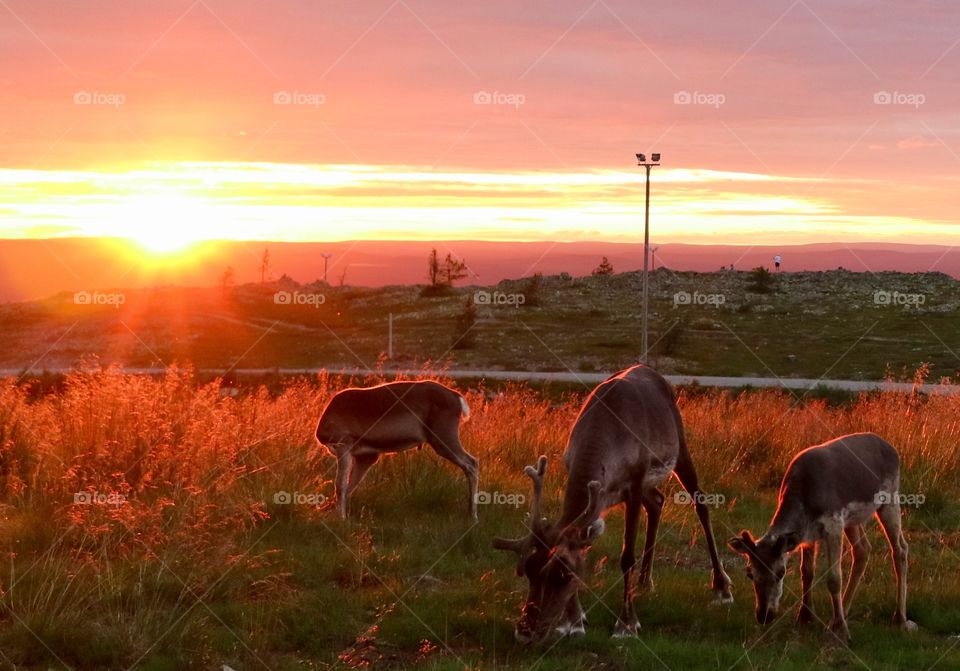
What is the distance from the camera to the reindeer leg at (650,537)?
10805 millimetres

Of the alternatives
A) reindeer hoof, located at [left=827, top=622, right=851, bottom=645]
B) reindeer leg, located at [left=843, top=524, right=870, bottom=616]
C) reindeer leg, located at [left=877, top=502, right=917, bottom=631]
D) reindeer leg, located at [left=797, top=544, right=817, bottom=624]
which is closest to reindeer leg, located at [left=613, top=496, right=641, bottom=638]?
reindeer leg, located at [left=797, top=544, right=817, bottom=624]

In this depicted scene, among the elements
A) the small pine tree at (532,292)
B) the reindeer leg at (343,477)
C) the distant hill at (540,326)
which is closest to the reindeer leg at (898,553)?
the reindeer leg at (343,477)

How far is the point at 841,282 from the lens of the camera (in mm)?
109062

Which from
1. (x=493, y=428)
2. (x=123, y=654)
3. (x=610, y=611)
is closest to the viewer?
(x=123, y=654)

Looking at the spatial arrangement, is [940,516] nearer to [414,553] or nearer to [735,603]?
[735,603]

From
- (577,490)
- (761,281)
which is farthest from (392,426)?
(761,281)

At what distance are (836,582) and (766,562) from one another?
70 centimetres

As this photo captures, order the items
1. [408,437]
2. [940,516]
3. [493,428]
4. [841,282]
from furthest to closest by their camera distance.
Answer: [841,282]
[493,428]
[940,516]
[408,437]

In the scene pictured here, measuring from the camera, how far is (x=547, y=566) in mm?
8312

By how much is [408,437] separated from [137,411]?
11.5 ft

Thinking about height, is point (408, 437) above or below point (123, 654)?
above

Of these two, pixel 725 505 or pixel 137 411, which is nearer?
pixel 137 411

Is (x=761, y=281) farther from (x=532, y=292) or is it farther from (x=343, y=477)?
(x=343, y=477)

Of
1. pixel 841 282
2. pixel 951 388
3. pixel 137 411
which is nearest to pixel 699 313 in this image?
pixel 841 282
